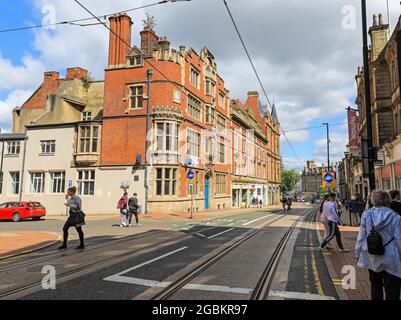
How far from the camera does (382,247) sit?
12.4 ft

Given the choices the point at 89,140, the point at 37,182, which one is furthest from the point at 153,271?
the point at 37,182

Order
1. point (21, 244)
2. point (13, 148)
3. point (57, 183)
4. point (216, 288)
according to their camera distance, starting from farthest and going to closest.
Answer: point (13, 148) < point (57, 183) < point (21, 244) < point (216, 288)

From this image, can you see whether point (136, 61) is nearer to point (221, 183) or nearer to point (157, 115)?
point (157, 115)

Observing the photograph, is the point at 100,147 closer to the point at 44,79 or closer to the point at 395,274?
the point at 44,79

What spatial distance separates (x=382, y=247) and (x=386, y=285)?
446mm

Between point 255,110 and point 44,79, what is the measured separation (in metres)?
37.7

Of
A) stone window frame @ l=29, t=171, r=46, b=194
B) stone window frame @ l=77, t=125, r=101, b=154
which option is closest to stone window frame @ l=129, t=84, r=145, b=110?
stone window frame @ l=77, t=125, r=101, b=154

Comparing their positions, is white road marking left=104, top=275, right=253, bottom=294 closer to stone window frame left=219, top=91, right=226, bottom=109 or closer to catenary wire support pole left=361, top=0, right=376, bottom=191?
catenary wire support pole left=361, top=0, right=376, bottom=191

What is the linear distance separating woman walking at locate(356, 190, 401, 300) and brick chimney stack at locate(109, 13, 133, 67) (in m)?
26.7

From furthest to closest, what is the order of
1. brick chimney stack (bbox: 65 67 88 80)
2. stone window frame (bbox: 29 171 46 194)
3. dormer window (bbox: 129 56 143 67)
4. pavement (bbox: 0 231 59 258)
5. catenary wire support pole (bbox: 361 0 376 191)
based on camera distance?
brick chimney stack (bbox: 65 67 88 80) < stone window frame (bbox: 29 171 46 194) < dormer window (bbox: 129 56 143 67) < pavement (bbox: 0 231 59 258) < catenary wire support pole (bbox: 361 0 376 191)

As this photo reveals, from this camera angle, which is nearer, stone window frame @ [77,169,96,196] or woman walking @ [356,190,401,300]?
woman walking @ [356,190,401,300]

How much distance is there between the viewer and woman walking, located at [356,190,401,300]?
12.2 feet

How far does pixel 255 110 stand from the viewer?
6109cm

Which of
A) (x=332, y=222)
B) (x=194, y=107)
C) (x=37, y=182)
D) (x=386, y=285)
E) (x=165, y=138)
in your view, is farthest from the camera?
(x=194, y=107)
